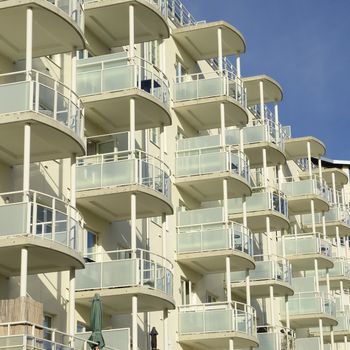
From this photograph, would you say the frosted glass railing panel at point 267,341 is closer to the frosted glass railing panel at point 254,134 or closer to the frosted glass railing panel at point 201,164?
the frosted glass railing panel at point 201,164

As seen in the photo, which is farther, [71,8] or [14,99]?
[71,8]

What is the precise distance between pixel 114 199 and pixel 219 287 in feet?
40.4

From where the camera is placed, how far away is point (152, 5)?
3231cm

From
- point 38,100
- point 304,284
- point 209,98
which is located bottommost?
point 38,100

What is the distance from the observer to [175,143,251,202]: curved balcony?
124 ft

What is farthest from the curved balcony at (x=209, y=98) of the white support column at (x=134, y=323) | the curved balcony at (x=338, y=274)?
the curved balcony at (x=338, y=274)

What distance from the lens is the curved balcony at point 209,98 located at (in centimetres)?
3853

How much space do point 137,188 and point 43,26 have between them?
610 cm

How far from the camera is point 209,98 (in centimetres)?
3856

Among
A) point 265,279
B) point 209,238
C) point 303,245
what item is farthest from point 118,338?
point 303,245

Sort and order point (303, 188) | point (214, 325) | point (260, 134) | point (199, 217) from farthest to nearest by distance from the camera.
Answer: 1. point (303, 188)
2. point (260, 134)
3. point (199, 217)
4. point (214, 325)

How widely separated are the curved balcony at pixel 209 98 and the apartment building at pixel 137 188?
8cm

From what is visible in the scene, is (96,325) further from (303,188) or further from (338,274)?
(338,274)

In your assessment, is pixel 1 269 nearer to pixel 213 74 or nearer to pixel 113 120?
pixel 113 120
